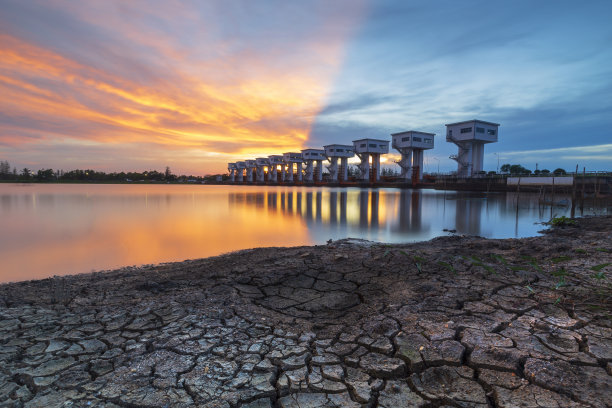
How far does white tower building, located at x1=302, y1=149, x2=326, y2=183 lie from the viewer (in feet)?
278

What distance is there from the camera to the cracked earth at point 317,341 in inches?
84.0

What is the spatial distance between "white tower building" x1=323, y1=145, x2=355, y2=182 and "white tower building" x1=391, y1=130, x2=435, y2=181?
50.0 ft

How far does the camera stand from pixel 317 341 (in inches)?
113

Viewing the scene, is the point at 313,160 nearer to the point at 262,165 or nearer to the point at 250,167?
the point at 262,165

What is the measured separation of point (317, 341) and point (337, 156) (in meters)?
75.3

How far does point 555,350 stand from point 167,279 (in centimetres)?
509

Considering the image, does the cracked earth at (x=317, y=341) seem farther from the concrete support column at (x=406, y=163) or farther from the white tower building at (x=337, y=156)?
the white tower building at (x=337, y=156)

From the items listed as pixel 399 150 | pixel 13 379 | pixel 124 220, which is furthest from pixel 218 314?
pixel 399 150

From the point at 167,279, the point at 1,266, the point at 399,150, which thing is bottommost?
the point at 1,266

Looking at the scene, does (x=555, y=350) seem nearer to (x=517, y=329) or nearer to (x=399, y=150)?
(x=517, y=329)

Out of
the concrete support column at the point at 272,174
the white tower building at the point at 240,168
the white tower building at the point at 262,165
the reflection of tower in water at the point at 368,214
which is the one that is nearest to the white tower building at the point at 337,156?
the concrete support column at the point at 272,174

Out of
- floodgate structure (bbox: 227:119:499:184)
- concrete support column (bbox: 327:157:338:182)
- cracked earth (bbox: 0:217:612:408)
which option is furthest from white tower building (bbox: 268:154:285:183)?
cracked earth (bbox: 0:217:612:408)

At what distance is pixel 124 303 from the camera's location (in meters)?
3.81

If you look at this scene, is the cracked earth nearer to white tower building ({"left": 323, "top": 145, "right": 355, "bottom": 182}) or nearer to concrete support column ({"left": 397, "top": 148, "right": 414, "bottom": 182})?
concrete support column ({"left": 397, "top": 148, "right": 414, "bottom": 182})
